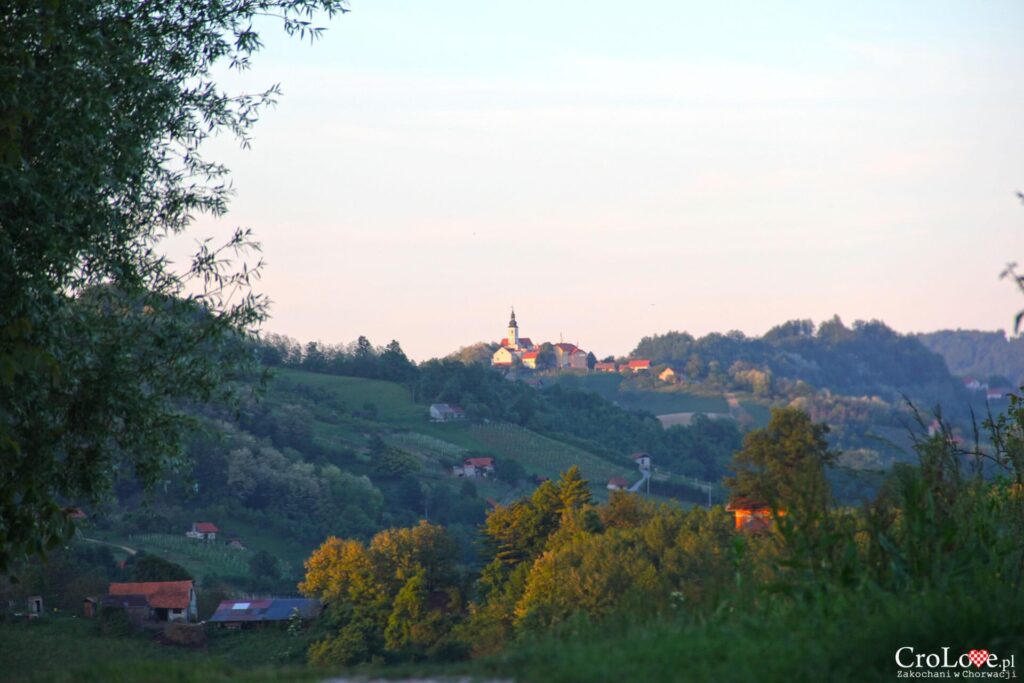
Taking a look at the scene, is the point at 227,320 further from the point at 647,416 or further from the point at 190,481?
the point at 647,416

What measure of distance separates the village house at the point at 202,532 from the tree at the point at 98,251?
2578 inches

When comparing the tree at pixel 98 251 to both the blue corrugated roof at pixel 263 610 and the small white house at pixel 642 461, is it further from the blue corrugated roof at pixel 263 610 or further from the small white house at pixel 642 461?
the small white house at pixel 642 461

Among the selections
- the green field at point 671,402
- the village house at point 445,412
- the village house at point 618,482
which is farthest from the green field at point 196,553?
the green field at point 671,402

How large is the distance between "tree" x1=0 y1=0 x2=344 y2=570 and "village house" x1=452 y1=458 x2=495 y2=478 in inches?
3515

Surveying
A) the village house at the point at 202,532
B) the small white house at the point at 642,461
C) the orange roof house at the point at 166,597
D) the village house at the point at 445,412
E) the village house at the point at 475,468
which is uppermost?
the village house at the point at 445,412

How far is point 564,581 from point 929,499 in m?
26.4

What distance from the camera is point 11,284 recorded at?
9.66 meters

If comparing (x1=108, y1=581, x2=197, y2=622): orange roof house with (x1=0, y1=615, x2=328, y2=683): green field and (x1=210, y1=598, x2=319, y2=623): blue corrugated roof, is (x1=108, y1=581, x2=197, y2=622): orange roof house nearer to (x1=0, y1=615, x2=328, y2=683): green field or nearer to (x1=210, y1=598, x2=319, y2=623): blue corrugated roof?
(x1=210, y1=598, x2=319, y2=623): blue corrugated roof

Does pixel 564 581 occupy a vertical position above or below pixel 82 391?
below

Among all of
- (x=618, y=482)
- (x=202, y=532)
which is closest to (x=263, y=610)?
(x=202, y=532)

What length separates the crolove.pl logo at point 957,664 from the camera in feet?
18.5

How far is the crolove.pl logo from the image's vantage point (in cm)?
564

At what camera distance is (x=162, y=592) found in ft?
165

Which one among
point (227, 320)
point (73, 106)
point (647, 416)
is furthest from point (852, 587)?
point (647, 416)
